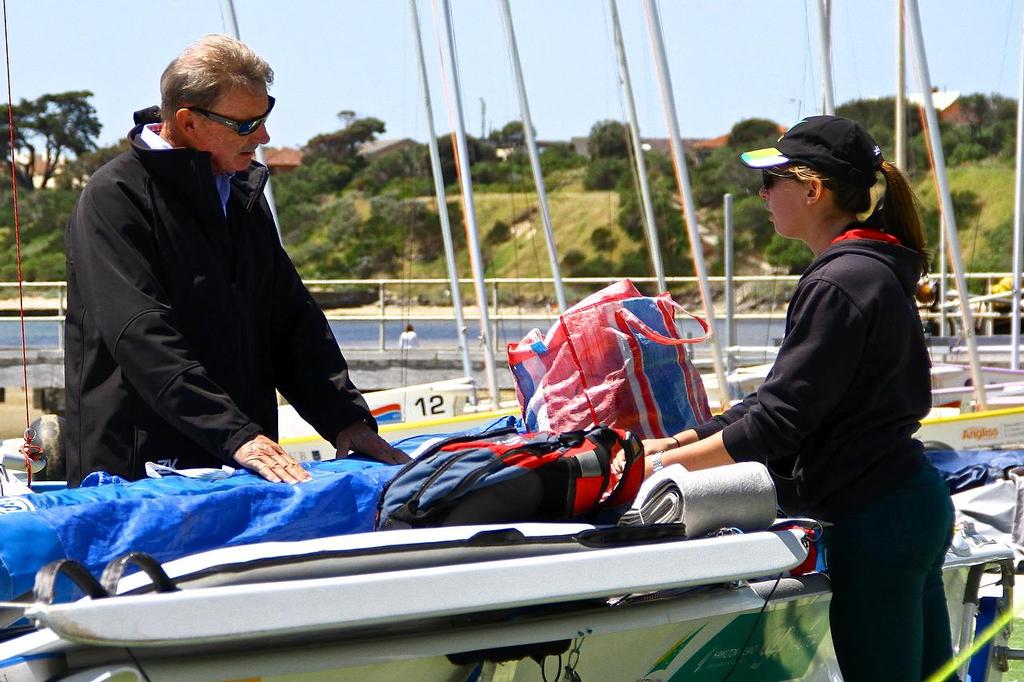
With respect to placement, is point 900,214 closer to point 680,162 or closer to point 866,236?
point 866,236

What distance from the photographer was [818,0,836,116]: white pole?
496 inches

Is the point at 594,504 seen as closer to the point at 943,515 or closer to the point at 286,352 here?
the point at 943,515

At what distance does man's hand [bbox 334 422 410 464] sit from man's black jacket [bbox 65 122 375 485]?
22 cm

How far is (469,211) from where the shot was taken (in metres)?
14.2

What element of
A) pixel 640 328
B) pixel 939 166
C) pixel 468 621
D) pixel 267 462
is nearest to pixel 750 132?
pixel 939 166

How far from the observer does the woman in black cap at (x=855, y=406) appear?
252 centimetres

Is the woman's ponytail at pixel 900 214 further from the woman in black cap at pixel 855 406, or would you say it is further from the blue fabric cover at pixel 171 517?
the blue fabric cover at pixel 171 517

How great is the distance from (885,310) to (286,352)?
60.1 inches

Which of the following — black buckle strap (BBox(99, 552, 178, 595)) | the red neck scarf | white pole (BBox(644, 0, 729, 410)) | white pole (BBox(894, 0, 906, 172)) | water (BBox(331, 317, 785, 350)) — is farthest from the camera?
water (BBox(331, 317, 785, 350))

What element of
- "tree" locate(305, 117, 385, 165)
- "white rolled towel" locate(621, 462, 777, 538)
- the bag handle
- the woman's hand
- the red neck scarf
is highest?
"tree" locate(305, 117, 385, 165)

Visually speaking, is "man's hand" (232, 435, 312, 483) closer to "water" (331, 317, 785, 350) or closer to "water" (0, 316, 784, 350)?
"water" (0, 316, 784, 350)

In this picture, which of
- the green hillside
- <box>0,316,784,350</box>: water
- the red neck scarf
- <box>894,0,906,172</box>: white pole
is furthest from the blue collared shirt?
the green hillside

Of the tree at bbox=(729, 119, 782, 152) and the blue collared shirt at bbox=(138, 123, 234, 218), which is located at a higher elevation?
the tree at bbox=(729, 119, 782, 152)

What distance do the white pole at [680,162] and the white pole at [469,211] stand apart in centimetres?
270
